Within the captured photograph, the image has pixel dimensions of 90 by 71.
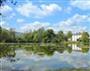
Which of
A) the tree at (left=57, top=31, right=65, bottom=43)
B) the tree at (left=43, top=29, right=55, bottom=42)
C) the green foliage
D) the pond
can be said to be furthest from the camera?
the green foliage

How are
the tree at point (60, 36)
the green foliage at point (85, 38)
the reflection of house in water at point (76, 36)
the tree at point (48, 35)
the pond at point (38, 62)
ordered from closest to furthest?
the pond at point (38, 62)
the tree at point (48, 35)
the tree at point (60, 36)
the green foliage at point (85, 38)
the reflection of house in water at point (76, 36)

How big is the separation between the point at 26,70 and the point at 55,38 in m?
20.6

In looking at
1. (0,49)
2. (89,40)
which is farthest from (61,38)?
(0,49)

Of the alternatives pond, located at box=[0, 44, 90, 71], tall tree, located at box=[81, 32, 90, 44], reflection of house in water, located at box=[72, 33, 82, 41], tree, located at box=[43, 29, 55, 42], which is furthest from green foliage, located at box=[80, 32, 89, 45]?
pond, located at box=[0, 44, 90, 71]

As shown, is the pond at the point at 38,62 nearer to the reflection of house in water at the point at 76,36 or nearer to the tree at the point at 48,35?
the tree at the point at 48,35

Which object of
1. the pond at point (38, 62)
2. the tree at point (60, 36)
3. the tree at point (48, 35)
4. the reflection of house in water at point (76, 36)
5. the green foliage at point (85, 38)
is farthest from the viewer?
the reflection of house in water at point (76, 36)

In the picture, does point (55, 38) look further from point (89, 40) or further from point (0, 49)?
point (0, 49)

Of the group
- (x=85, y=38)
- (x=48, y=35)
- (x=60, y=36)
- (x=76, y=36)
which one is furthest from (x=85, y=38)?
(x=48, y=35)

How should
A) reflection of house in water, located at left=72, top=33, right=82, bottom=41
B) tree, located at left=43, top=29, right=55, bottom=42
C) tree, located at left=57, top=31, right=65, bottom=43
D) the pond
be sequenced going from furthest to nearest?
reflection of house in water, located at left=72, top=33, right=82, bottom=41 → tree, located at left=57, top=31, right=65, bottom=43 → tree, located at left=43, top=29, right=55, bottom=42 → the pond

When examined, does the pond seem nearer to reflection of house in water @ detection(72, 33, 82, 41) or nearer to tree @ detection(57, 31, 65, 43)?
tree @ detection(57, 31, 65, 43)

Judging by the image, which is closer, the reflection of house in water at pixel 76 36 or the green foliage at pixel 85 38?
the green foliage at pixel 85 38

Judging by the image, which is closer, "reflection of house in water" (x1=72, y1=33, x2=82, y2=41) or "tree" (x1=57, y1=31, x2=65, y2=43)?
"tree" (x1=57, y1=31, x2=65, y2=43)

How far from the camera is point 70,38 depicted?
108ft

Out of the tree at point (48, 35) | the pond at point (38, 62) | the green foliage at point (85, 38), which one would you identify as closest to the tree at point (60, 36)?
the tree at point (48, 35)
